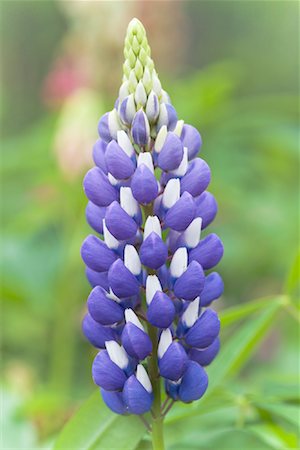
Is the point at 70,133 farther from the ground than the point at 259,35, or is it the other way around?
the point at 259,35

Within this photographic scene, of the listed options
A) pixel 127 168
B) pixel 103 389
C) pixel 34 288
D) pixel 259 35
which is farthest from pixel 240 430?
pixel 259 35

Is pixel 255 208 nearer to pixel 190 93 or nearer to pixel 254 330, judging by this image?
pixel 190 93

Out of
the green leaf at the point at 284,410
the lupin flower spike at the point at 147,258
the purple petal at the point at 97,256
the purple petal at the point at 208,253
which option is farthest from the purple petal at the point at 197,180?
the green leaf at the point at 284,410

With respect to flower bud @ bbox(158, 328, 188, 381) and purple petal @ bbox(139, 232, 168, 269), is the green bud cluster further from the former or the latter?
flower bud @ bbox(158, 328, 188, 381)

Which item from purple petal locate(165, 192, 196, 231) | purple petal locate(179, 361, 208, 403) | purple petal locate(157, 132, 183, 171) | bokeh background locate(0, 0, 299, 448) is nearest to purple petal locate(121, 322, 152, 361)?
purple petal locate(179, 361, 208, 403)

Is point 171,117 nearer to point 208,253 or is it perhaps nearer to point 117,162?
point 117,162

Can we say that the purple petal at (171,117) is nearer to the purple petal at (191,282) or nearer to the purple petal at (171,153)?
the purple petal at (171,153)

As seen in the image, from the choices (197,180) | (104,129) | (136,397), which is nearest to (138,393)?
(136,397)
